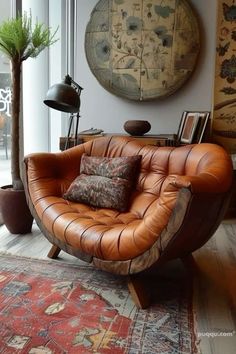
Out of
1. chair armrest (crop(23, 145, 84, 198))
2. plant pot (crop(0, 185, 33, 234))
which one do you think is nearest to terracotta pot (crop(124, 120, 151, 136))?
chair armrest (crop(23, 145, 84, 198))

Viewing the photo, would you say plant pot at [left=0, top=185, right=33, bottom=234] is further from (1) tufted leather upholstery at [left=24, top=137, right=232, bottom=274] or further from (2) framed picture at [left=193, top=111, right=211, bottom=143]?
(2) framed picture at [left=193, top=111, right=211, bottom=143]

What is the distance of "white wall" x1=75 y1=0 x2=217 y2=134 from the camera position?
3363 mm

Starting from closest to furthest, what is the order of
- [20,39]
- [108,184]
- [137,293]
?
[137,293] < [108,184] < [20,39]

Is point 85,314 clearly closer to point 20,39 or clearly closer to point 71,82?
point 71,82

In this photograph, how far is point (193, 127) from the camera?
10.2 feet

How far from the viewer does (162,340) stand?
1.57 m

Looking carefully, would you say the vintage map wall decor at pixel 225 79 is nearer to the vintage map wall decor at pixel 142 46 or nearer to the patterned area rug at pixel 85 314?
the vintage map wall decor at pixel 142 46

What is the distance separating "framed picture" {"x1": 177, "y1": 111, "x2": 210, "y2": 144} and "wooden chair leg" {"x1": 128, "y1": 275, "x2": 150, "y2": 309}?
5.19 feet

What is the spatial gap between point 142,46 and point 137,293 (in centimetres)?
246

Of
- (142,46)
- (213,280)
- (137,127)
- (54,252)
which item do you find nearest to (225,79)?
(142,46)

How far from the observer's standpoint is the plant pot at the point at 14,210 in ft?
9.08

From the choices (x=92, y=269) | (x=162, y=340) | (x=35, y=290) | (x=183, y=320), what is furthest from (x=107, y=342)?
(x=92, y=269)

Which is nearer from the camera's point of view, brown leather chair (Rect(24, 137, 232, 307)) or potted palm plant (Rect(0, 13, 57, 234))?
brown leather chair (Rect(24, 137, 232, 307))

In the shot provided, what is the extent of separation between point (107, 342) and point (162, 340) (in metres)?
0.24
